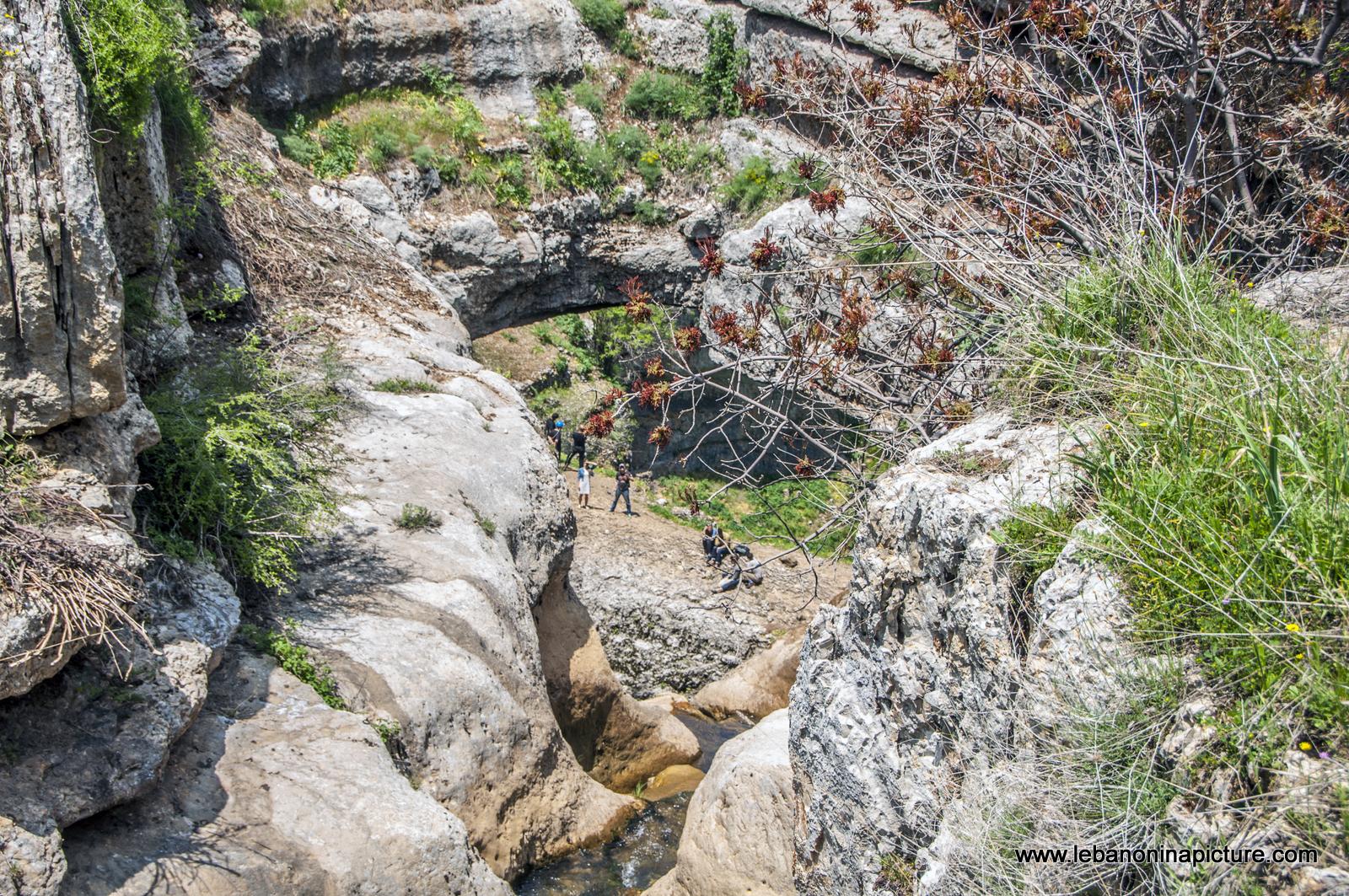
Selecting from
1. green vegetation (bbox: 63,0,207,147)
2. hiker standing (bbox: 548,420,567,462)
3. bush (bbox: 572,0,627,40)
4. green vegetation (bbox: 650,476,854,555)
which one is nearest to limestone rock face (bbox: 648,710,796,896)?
green vegetation (bbox: 63,0,207,147)

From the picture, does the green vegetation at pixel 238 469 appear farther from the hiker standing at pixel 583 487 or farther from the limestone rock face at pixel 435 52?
the limestone rock face at pixel 435 52

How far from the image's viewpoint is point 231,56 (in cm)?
1578

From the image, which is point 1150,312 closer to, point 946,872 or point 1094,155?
point 946,872

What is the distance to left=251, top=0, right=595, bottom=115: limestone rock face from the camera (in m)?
20.0

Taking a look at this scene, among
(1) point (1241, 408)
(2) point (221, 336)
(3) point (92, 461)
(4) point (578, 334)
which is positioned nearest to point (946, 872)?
(1) point (1241, 408)

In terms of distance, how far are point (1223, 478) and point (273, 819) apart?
19.0 ft

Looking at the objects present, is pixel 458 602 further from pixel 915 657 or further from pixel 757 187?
pixel 757 187

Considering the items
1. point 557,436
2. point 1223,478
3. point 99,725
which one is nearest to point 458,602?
point 99,725

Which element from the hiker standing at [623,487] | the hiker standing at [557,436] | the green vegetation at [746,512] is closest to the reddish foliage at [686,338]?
the hiker standing at [623,487]

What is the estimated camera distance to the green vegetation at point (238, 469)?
786 cm

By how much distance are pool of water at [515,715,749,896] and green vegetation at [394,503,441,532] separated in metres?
3.51

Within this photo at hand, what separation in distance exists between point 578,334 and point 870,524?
18.3m

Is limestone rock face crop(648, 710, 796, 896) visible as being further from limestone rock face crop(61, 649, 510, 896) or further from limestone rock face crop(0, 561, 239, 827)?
limestone rock face crop(0, 561, 239, 827)

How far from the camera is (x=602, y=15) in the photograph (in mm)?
24250
